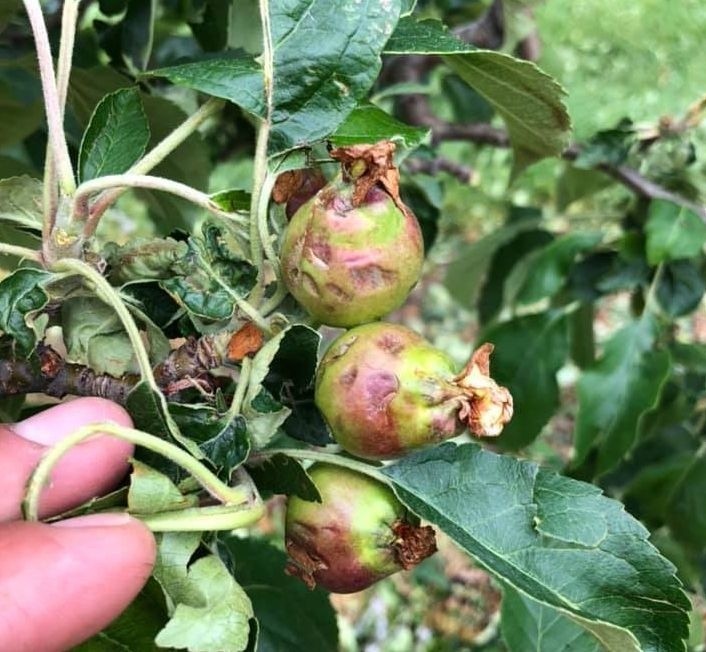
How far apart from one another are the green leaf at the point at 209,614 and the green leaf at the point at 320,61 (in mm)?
296

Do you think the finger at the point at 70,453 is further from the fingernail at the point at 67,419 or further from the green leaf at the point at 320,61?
the green leaf at the point at 320,61

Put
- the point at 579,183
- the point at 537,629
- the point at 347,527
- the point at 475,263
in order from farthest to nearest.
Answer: the point at 475,263
the point at 579,183
the point at 537,629
the point at 347,527

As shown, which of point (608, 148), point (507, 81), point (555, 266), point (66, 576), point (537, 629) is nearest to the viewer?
point (66, 576)

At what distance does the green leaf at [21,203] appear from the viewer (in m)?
0.71

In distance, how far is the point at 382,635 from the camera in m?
2.32

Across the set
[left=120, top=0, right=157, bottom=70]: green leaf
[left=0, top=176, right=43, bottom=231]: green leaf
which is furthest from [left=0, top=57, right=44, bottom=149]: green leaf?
[left=0, top=176, right=43, bottom=231]: green leaf

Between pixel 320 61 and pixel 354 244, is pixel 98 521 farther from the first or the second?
pixel 320 61

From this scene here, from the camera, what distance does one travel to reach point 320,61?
670 mm

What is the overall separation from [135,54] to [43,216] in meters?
0.40

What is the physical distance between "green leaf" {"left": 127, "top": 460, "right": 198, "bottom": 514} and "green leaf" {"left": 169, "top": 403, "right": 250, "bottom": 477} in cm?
3

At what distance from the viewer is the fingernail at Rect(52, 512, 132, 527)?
56 centimetres

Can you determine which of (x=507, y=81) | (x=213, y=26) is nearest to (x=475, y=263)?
(x=213, y=26)

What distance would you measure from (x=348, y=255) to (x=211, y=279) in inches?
4.4

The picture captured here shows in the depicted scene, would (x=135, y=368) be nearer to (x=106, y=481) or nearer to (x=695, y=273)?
(x=106, y=481)
